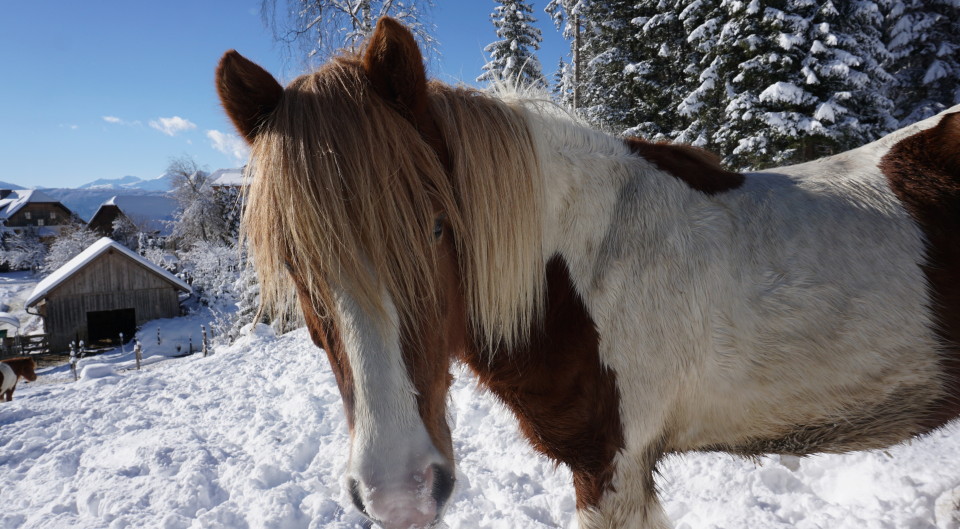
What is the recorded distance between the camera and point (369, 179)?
114cm

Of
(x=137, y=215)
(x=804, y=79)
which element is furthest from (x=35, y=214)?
(x=804, y=79)

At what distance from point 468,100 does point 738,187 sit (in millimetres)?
1198

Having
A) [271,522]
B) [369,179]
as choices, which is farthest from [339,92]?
[271,522]

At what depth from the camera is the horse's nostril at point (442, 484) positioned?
1073mm

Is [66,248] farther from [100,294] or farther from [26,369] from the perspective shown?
[26,369]

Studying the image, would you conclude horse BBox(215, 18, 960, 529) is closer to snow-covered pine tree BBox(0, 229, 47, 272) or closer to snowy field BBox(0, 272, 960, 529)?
snowy field BBox(0, 272, 960, 529)

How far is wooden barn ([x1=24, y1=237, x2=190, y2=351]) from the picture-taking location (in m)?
21.8

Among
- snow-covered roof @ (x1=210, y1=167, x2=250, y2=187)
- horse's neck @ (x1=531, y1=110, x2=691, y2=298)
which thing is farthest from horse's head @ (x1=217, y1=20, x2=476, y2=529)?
snow-covered roof @ (x1=210, y1=167, x2=250, y2=187)

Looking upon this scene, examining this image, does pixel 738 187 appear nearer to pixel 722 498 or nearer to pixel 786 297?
pixel 786 297

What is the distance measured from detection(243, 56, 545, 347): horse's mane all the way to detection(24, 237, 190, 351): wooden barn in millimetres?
28050

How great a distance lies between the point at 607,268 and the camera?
1.55m

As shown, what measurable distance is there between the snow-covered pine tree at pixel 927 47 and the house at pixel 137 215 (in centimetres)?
4087

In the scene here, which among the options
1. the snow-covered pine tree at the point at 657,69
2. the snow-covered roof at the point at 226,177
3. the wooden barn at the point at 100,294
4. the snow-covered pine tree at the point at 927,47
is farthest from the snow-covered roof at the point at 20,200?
the snow-covered pine tree at the point at 927,47

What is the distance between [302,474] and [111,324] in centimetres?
2924
